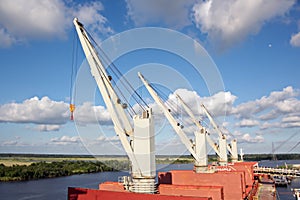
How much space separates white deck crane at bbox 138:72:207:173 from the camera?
21156 mm

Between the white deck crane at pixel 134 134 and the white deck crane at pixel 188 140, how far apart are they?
7.53 metres

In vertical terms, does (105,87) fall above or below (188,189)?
above

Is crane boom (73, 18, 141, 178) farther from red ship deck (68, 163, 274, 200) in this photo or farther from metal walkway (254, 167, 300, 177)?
metal walkway (254, 167, 300, 177)

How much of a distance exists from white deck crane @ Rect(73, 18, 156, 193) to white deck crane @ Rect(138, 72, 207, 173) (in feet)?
24.7

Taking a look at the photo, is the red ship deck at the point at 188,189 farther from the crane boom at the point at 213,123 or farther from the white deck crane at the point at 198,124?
the crane boom at the point at 213,123

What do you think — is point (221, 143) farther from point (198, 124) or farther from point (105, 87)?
point (105, 87)

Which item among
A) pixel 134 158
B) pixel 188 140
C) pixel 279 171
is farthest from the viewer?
pixel 279 171

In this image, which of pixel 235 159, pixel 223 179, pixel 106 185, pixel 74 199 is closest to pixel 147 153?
pixel 74 199

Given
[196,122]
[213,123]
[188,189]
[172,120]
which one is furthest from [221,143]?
[188,189]

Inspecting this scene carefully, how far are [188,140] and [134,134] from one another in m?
10.1

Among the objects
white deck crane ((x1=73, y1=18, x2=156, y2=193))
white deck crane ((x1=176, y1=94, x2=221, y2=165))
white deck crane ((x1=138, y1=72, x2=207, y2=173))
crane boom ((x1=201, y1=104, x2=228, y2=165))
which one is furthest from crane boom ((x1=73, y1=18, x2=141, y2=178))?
crane boom ((x1=201, y1=104, x2=228, y2=165))

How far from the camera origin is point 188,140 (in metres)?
21.7

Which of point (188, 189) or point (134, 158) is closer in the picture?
point (134, 158)

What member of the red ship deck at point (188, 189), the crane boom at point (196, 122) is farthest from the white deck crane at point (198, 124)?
→ the red ship deck at point (188, 189)
